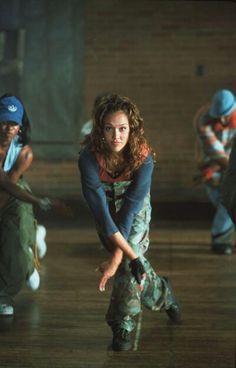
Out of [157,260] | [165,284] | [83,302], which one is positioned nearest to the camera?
[165,284]

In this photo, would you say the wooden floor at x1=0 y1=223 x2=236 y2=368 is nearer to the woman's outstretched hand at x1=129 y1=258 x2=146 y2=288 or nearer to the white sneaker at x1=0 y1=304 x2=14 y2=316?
the white sneaker at x1=0 y1=304 x2=14 y2=316

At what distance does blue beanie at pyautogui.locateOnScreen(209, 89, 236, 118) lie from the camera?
819 cm

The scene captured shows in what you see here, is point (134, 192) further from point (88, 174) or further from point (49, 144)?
point (49, 144)

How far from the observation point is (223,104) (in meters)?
8.23

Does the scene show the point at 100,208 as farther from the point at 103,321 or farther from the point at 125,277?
the point at 103,321

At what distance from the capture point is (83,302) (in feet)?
21.0

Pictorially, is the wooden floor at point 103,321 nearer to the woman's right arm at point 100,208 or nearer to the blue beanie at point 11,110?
the woman's right arm at point 100,208

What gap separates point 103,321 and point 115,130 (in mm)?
1421

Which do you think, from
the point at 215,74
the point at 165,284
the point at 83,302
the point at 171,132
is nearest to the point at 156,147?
the point at 171,132

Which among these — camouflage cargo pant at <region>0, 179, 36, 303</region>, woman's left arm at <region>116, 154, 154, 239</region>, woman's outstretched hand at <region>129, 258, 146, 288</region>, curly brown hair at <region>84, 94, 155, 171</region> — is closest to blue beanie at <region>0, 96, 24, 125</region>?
camouflage cargo pant at <region>0, 179, 36, 303</region>

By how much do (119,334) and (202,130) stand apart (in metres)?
3.51

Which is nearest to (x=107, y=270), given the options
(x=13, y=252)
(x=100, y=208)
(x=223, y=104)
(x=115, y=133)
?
(x=100, y=208)

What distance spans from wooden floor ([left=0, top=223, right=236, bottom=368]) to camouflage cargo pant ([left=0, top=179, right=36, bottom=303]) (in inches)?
8.5

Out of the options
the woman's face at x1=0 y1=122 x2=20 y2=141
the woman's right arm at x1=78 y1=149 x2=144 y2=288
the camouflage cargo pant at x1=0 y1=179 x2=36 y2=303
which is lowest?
the camouflage cargo pant at x1=0 y1=179 x2=36 y2=303
